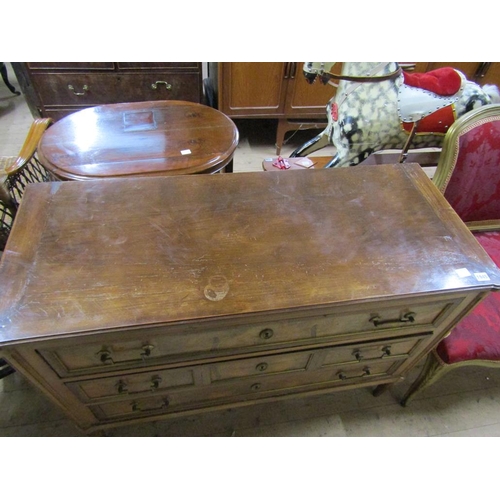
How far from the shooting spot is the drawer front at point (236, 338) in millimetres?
747

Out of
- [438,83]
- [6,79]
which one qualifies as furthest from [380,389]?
[6,79]

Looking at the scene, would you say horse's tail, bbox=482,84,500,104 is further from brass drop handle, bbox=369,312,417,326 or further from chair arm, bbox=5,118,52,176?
chair arm, bbox=5,118,52,176

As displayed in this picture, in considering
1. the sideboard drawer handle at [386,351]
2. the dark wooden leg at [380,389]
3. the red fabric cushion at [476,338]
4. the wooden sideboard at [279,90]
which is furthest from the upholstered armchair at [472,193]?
the wooden sideboard at [279,90]

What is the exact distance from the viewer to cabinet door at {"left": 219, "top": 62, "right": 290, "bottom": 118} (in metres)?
2.05

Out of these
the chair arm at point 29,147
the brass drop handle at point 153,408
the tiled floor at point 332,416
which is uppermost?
the chair arm at point 29,147

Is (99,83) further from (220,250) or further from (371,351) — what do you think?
(371,351)

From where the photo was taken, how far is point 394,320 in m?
0.88

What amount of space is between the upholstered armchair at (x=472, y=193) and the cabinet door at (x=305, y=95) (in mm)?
1255

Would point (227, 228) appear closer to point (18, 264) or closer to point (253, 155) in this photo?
point (18, 264)

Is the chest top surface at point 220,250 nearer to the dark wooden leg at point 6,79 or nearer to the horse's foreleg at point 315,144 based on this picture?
the horse's foreleg at point 315,144

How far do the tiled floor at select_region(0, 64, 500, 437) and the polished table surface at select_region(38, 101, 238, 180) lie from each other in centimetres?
91

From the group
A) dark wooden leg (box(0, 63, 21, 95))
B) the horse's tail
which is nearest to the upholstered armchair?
the horse's tail
